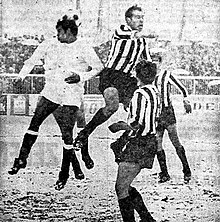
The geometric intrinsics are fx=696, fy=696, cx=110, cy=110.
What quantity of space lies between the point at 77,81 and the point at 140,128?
1.51ft

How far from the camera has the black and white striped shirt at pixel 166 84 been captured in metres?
4.07

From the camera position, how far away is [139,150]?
4.05 metres

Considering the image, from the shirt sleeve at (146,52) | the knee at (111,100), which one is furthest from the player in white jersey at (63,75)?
the shirt sleeve at (146,52)

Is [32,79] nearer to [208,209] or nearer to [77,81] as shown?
[77,81]

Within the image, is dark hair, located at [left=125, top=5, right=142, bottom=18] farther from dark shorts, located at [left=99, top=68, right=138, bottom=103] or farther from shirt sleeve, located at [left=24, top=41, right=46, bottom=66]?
shirt sleeve, located at [left=24, top=41, right=46, bottom=66]

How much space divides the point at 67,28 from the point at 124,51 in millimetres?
357

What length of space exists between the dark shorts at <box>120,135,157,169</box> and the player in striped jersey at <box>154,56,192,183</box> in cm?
6

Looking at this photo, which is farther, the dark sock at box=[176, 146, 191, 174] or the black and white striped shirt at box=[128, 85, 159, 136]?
the dark sock at box=[176, 146, 191, 174]

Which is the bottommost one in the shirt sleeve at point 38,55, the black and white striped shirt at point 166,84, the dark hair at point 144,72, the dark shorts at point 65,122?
the dark shorts at point 65,122

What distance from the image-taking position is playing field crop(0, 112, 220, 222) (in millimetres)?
4066

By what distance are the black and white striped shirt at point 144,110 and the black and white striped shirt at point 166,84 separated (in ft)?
0.15

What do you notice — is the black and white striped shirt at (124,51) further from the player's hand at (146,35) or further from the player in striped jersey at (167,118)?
the player in striped jersey at (167,118)

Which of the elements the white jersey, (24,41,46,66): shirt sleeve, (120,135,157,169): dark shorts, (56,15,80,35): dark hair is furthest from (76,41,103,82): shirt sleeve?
(120,135,157,169): dark shorts

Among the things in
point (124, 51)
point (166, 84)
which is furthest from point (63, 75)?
point (166, 84)
